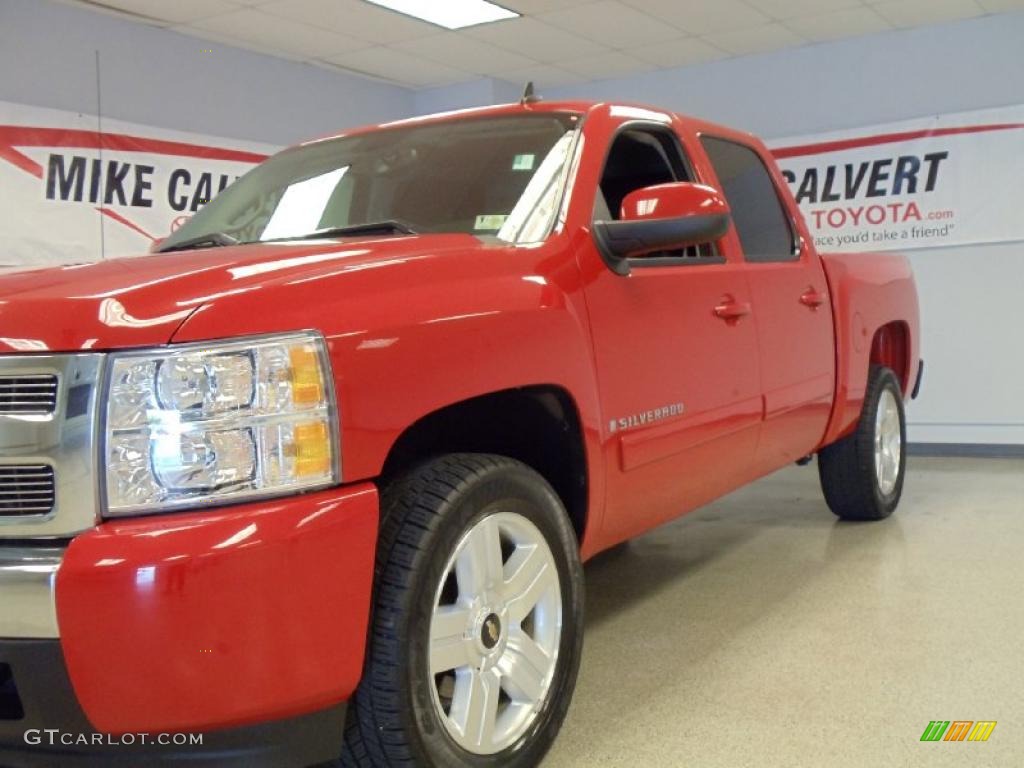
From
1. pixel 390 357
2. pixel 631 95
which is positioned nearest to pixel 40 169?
pixel 631 95

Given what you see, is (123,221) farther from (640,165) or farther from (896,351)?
(896,351)

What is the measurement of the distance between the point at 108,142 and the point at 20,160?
0.71 meters

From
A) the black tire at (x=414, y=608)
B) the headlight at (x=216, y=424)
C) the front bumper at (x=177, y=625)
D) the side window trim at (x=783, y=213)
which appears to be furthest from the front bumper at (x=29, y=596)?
the side window trim at (x=783, y=213)

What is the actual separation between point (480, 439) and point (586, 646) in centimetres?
103

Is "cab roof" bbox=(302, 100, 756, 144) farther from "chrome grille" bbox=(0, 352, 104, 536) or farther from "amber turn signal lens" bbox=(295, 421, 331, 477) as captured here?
"chrome grille" bbox=(0, 352, 104, 536)

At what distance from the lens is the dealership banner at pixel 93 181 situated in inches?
260

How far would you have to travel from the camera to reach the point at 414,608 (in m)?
1.85

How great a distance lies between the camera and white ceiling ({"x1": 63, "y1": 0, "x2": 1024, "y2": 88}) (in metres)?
7.16

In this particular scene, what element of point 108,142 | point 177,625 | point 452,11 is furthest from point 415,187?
point 108,142

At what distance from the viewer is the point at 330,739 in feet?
5.79

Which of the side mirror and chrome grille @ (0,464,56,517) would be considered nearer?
chrome grille @ (0,464,56,517)

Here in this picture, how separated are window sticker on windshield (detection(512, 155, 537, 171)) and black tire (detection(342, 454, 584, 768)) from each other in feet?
3.11

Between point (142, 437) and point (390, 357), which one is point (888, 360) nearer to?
point (390, 357)

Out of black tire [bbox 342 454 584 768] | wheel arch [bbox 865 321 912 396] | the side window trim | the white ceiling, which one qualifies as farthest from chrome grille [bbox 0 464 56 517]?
the white ceiling
